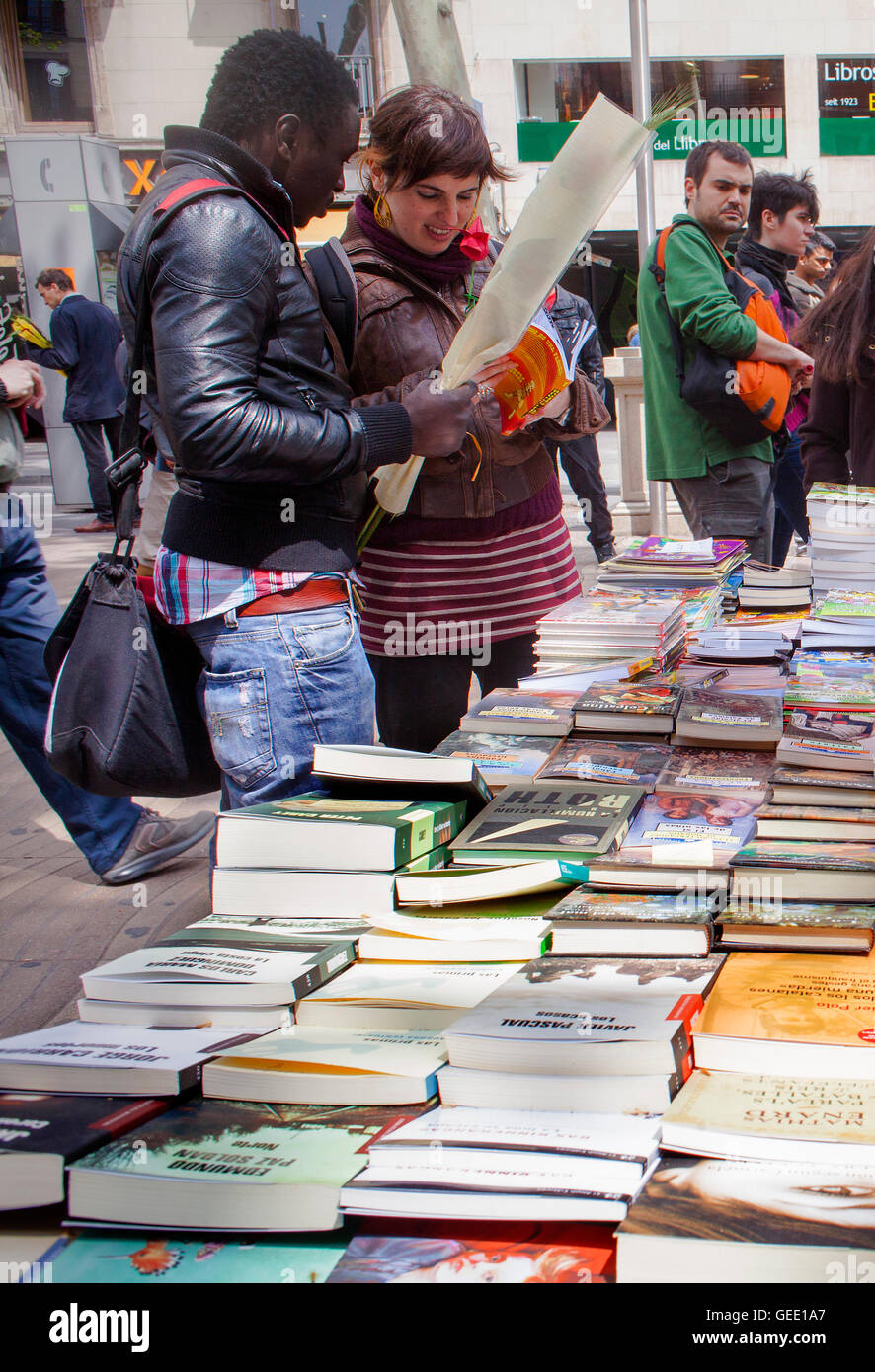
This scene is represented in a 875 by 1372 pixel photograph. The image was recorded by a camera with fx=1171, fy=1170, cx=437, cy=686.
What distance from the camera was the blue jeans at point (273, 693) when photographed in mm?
1690

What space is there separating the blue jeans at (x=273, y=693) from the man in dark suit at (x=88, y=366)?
7.57 m

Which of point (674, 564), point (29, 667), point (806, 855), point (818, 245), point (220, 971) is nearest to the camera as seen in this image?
point (220, 971)

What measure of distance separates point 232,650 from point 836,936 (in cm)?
92

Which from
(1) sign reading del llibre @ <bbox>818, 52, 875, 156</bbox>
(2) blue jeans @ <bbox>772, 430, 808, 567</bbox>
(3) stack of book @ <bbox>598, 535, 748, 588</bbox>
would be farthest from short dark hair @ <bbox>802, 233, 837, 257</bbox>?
(1) sign reading del llibre @ <bbox>818, 52, 875, 156</bbox>

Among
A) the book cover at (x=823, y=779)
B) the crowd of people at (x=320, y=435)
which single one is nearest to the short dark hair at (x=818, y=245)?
the crowd of people at (x=320, y=435)

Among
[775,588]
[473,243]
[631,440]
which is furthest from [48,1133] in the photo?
[631,440]

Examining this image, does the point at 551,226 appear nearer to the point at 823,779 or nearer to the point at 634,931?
the point at 823,779

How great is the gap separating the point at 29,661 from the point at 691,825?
214 cm

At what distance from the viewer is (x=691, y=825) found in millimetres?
1507

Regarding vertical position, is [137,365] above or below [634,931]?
above

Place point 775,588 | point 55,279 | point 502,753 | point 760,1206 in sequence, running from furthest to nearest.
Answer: point 55,279 < point 775,588 < point 502,753 < point 760,1206

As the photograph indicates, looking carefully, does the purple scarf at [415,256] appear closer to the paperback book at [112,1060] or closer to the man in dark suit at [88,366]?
the paperback book at [112,1060]

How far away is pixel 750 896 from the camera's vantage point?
128 centimetres
